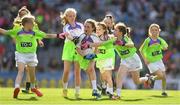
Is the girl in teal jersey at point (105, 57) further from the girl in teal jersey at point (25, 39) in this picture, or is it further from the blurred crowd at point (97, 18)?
the blurred crowd at point (97, 18)

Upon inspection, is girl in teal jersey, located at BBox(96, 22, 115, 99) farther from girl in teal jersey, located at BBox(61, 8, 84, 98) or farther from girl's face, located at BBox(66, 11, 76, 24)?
girl's face, located at BBox(66, 11, 76, 24)

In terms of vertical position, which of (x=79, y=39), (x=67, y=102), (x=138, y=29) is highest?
(x=138, y=29)

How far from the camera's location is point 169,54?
30562 mm

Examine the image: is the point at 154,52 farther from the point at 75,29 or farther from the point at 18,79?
the point at 18,79

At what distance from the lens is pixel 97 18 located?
1310 inches

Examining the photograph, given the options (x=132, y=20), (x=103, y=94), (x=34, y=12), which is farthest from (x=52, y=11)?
(x=103, y=94)

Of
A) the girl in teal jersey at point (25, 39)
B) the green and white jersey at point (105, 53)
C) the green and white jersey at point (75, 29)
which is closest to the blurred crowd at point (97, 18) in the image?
the green and white jersey at point (105, 53)

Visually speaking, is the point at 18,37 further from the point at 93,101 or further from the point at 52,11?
the point at 52,11

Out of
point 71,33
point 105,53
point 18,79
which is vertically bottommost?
point 18,79

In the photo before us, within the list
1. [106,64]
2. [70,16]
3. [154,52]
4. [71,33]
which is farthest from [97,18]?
[71,33]

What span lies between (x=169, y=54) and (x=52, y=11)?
22.0 feet

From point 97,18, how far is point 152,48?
516 inches

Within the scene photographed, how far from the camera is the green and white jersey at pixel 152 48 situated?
20234mm

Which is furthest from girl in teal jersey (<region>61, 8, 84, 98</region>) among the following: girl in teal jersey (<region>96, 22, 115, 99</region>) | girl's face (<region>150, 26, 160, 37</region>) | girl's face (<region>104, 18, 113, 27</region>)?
girl's face (<region>150, 26, 160, 37</region>)
